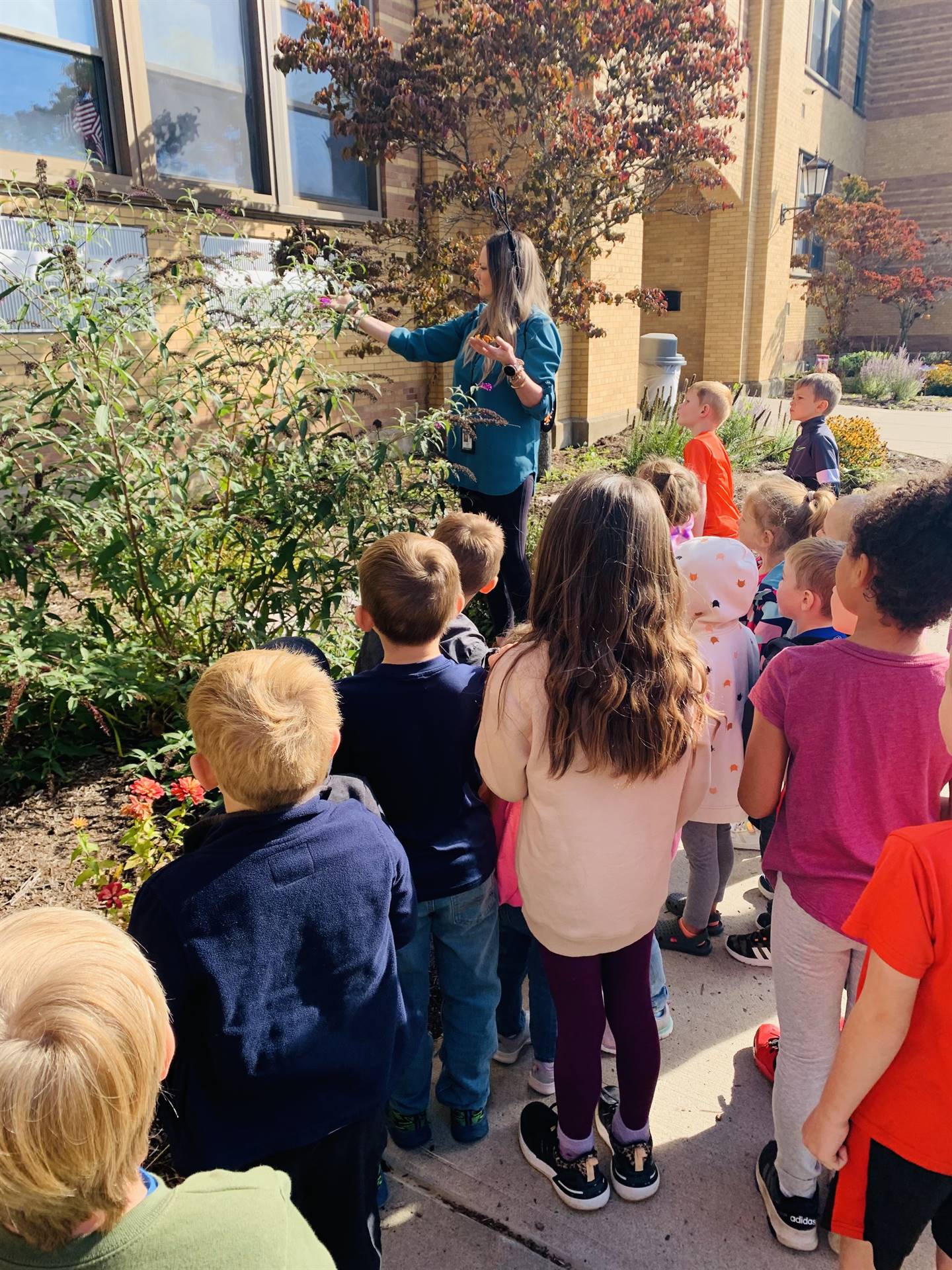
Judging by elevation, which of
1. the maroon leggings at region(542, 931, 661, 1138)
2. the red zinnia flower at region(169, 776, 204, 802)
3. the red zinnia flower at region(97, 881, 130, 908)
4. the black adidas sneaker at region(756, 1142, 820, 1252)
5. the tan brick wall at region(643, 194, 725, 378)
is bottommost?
the black adidas sneaker at region(756, 1142, 820, 1252)

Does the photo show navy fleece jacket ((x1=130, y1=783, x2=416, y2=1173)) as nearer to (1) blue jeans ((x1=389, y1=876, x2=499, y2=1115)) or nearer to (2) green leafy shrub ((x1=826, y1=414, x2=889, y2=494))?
(1) blue jeans ((x1=389, y1=876, x2=499, y2=1115))

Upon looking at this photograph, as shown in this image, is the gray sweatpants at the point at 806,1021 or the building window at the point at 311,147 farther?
the building window at the point at 311,147

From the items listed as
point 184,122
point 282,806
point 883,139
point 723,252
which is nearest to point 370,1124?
point 282,806

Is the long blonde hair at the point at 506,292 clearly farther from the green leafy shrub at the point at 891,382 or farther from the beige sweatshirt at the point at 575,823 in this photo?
the green leafy shrub at the point at 891,382

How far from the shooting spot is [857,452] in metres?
10.4

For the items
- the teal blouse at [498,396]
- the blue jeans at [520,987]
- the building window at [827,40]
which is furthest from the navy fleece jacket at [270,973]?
the building window at [827,40]

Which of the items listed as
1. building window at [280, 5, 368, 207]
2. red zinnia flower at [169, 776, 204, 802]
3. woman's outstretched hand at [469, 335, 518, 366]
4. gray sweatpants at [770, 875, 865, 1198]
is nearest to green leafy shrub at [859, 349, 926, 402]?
building window at [280, 5, 368, 207]

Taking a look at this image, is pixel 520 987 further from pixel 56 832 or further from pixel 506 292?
pixel 506 292

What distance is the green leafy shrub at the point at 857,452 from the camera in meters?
9.95

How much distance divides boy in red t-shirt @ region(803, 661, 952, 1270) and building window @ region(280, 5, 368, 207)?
8.29 m

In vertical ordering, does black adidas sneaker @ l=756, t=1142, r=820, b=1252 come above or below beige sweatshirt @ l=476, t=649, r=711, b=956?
below

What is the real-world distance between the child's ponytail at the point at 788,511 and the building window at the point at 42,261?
253 cm

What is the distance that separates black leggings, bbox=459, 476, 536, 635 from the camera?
4488 millimetres

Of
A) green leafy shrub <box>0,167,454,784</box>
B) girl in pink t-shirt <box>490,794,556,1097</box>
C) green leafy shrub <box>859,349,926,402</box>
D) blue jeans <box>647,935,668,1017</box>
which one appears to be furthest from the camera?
green leafy shrub <box>859,349,926,402</box>
